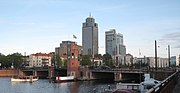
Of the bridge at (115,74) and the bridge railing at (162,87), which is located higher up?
the bridge railing at (162,87)

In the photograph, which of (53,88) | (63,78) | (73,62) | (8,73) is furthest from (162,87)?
(8,73)

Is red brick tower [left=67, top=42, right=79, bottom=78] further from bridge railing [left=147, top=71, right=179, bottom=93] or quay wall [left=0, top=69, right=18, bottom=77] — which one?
bridge railing [left=147, top=71, right=179, bottom=93]

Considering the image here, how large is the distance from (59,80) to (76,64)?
2243 cm

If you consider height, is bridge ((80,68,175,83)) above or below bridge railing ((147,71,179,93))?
below

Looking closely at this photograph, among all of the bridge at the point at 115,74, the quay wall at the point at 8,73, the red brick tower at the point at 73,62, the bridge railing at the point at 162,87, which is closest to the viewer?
the bridge railing at the point at 162,87

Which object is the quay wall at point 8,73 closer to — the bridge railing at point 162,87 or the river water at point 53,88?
the river water at point 53,88

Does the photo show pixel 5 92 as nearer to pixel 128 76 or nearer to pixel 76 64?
pixel 76 64

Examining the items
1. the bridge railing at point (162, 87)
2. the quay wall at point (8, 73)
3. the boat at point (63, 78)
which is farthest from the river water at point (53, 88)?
the quay wall at point (8, 73)

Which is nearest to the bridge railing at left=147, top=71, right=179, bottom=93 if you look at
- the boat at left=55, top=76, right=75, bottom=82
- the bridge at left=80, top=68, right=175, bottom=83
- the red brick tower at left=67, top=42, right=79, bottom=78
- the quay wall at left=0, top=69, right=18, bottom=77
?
the bridge at left=80, top=68, right=175, bottom=83

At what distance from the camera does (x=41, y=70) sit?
180m

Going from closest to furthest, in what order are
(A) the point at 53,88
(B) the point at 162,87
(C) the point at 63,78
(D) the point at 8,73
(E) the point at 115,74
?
1. (B) the point at 162,87
2. (A) the point at 53,88
3. (C) the point at 63,78
4. (E) the point at 115,74
5. (D) the point at 8,73

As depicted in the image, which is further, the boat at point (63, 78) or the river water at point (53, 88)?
the boat at point (63, 78)

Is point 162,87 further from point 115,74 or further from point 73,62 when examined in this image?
point 73,62

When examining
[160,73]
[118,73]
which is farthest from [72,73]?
[160,73]
